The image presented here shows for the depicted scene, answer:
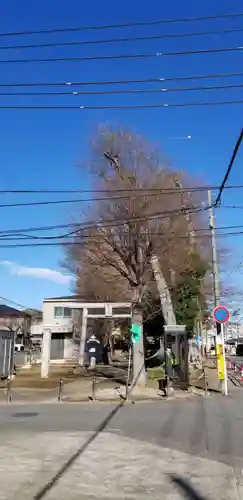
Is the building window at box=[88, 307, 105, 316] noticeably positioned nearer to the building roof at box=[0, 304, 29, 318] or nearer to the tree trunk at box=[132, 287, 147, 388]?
the tree trunk at box=[132, 287, 147, 388]

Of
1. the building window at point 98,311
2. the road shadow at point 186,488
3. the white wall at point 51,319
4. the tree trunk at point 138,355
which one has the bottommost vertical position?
the road shadow at point 186,488

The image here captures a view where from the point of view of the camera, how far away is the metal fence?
107 feet

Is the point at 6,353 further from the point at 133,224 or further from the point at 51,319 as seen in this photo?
the point at 51,319

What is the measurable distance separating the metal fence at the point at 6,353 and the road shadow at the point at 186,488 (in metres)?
26.2

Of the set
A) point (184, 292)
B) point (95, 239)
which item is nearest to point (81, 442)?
point (95, 239)

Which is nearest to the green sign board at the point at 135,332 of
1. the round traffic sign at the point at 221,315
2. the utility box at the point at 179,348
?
the utility box at the point at 179,348

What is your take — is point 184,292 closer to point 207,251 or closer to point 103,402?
point 207,251

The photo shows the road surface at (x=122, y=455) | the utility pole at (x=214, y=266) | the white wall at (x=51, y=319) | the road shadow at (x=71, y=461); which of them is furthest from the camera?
the white wall at (x=51, y=319)

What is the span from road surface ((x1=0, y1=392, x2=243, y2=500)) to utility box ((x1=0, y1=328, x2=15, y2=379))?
661 inches

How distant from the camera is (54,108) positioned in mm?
14383

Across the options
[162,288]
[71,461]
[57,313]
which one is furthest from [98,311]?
[71,461]

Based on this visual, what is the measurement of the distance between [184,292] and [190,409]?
79.9 ft

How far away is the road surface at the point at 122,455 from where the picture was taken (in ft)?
23.1

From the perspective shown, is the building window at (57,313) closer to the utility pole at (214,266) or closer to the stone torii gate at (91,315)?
the stone torii gate at (91,315)
